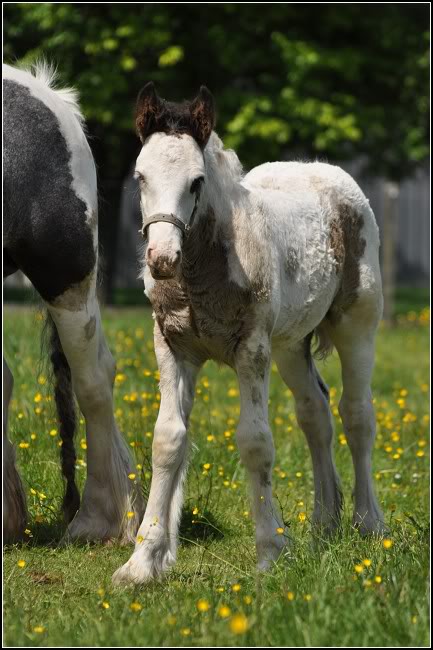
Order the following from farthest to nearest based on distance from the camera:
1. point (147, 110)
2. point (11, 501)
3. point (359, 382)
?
point (359, 382)
point (11, 501)
point (147, 110)

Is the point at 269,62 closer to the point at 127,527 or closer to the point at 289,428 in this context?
the point at 289,428

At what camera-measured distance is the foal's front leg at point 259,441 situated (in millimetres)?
4875

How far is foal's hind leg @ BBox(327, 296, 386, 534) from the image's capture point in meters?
5.97

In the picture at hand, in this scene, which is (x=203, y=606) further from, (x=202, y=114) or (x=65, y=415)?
(x=65, y=415)

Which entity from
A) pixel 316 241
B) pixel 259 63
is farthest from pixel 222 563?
pixel 259 63

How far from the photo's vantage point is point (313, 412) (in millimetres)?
6059

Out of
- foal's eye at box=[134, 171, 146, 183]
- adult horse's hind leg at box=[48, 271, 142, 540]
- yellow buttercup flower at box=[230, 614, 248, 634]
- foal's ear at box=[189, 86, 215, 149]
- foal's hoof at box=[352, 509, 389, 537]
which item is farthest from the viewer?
foal's hoof at box=[352, 509, 389, 537]

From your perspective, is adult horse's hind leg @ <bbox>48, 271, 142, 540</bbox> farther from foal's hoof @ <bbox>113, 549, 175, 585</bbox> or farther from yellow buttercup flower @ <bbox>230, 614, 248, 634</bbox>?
yellow buttercup flower @ <bbox>230, 614, 248, 634</bbox>

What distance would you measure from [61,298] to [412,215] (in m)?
25.2

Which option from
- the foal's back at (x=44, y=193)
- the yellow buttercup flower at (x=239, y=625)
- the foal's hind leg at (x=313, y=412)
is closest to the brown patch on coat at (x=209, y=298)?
the foal's back at (x=44, y=193)

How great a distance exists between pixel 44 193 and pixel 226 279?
3.15 ft

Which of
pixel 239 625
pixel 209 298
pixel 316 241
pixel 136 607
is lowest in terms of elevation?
pixel 136 607

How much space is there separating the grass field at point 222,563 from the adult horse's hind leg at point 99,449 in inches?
6.0

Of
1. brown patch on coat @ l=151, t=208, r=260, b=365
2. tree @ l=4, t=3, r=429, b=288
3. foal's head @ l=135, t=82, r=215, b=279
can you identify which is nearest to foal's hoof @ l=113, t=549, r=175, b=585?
brown patch on coat @ l=151, t=208, r=260, b=365
